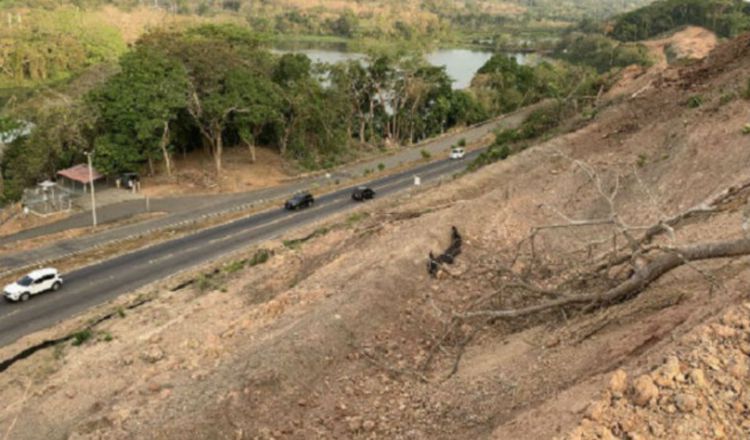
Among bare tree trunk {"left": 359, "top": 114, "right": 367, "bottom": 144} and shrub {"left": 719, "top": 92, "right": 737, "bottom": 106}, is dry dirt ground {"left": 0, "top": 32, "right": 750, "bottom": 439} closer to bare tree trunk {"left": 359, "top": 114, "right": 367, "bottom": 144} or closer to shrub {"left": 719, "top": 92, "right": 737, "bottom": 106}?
shrub {"left": 719, "top": 92, "right": 737, "bottom": 106}

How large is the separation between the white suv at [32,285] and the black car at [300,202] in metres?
14.0

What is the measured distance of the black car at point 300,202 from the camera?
3834 cm

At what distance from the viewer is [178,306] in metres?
20.2

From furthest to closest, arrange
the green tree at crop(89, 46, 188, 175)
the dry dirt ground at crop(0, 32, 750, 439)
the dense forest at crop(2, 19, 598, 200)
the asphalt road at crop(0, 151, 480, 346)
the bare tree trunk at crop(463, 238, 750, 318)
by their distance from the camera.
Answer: the dense forest at crop(2, 19, 598, 200) → the green tree at crop(89, 46, 188, 175) → the asphalt road at crop(0, 151, 480, 346) → the bare tree trunk at crop(463, 238, 750, 318) → the dry dirt ground at crop(0, 32, 750, 439)

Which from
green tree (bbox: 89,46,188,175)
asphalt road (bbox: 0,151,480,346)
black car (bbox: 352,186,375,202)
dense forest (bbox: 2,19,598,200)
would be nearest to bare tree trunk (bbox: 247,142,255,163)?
dense forest (bbox: 2,19,598,200)

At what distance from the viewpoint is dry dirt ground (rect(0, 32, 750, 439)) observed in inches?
301

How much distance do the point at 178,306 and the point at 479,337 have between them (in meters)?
11.1

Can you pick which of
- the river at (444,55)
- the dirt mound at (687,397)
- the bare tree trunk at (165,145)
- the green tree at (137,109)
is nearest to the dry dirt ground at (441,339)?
the dirt mound at (687,397)

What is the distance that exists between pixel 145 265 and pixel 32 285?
4.64 m

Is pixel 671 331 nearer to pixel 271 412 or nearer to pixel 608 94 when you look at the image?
pixel 271 412

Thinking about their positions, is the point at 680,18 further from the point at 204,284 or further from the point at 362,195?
the point at 204,284

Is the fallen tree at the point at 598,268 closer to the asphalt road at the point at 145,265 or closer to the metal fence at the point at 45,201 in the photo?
the asphalt road at the point at 145,265

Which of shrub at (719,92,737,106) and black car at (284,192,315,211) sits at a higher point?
shrub at (719,92,737,106)

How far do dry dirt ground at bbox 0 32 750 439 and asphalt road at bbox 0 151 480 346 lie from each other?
8.04 ft
